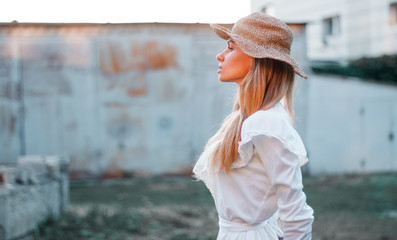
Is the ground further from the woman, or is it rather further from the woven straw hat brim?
the woven straw hat brim

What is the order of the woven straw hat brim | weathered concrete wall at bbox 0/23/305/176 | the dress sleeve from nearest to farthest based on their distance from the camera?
the dress sleeve < the woven straw hat brim < weathered concrete wall at bbox 0/23/305/176

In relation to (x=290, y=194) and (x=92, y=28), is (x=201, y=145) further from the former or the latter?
(x=290, y=194)

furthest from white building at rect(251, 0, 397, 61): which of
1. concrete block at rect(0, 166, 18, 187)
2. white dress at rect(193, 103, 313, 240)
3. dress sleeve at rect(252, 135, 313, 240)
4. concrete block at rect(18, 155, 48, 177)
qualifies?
dress sleeve at rect(252, 135, 313, 240)

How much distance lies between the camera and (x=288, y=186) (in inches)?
70.4

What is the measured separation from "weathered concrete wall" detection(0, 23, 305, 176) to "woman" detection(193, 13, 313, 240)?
874cm

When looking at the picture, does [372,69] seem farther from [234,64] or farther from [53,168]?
[234,64]

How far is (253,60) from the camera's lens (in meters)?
2.02

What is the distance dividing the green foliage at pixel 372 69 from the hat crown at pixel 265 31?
1099 centimetres

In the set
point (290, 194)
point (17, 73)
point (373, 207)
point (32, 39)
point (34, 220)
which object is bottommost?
point (373, 207)

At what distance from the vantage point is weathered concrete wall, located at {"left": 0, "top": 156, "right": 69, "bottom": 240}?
4.65m

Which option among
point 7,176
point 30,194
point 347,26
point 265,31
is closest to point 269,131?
point 265,31

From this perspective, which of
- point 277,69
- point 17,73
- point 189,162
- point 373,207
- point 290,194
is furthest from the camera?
point 189,162

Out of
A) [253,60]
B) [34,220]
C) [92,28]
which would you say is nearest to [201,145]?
[92,28]

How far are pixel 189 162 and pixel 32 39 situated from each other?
4322mm
